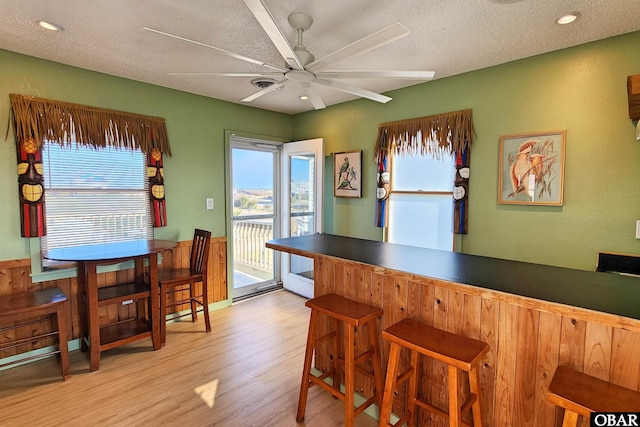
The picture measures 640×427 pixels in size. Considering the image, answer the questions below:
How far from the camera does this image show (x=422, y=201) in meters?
3.30

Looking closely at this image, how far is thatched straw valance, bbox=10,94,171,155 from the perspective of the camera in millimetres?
2551

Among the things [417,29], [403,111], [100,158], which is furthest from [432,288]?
[100,158]

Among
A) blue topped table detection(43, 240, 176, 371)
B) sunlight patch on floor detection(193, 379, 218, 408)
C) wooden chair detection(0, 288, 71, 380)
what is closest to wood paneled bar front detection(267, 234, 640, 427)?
sunlight patch on floor detection(193, 379, 218, 408)

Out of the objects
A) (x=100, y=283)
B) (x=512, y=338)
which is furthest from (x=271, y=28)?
(x=100, y=283)

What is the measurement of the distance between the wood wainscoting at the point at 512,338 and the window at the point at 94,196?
2435 millimetres

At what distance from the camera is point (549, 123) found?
2.45 metres

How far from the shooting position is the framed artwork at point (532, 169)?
7.95 feet

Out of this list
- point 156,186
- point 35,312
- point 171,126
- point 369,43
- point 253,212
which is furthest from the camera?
point 253,212

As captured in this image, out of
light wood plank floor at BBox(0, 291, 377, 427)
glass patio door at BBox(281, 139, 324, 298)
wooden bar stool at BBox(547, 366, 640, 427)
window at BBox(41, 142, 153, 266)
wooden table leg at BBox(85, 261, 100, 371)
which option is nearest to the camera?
wooden bar stool at BBox(547, 366, 640, 427)

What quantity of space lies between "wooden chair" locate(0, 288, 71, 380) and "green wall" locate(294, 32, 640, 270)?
3365 millimetres

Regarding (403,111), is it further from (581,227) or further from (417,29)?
(581,227)

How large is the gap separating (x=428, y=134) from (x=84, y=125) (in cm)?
312

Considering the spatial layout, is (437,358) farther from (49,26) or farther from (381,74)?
(49,26)

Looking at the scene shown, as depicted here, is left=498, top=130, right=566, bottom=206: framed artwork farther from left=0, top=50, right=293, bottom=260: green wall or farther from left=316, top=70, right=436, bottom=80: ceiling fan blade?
left=0, top=50, right=293, bottom=260: green wall
